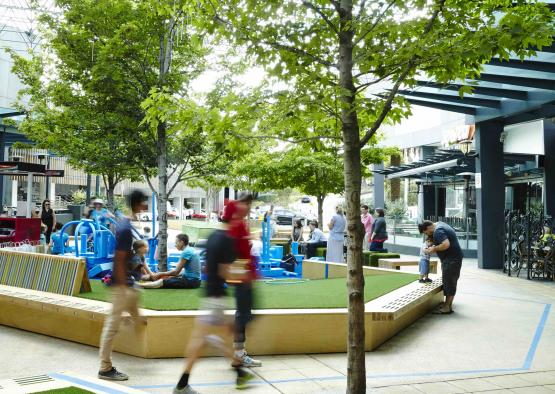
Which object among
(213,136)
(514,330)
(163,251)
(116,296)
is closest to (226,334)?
(116,296)

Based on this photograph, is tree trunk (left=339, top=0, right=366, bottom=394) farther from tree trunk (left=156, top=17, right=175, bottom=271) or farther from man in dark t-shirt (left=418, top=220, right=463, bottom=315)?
tree trunk (left=156, top=17, right=175, bottom=271)

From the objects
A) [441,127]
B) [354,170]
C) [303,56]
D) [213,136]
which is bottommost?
[354,170]

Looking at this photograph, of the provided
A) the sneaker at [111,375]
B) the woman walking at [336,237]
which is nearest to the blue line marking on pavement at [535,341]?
the sneaker at [111,375]

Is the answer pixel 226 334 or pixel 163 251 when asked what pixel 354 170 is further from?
pixel 163 251

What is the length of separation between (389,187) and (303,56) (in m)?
35.9

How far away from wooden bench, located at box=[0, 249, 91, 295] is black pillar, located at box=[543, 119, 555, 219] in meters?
16.6

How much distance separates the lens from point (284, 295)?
8.19m

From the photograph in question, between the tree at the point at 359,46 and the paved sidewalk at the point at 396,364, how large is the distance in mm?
1231

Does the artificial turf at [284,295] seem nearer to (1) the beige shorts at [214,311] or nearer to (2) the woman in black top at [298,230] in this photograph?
(1) the beige shorts at [214,311]

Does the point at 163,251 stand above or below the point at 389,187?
below

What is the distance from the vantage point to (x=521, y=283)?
13461 millimetres

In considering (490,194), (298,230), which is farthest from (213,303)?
(490,194)

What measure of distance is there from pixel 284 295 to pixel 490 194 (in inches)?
428

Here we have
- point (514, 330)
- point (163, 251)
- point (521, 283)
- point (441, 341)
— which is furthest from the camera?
point (521, 283)
